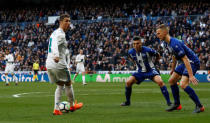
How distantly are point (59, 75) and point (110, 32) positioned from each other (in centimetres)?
3390

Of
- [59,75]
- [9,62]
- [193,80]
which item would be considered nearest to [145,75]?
[193,80]

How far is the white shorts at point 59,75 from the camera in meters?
10.3

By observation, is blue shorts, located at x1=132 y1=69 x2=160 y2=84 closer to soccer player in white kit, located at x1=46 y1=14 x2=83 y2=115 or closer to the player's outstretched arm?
the player's outstretched arm

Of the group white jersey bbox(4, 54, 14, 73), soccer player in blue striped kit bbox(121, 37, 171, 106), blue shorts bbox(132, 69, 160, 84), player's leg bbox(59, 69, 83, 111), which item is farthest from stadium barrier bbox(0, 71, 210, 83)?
player's leg bbox(59, 69, 83, 111)

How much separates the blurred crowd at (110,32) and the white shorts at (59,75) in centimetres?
2362

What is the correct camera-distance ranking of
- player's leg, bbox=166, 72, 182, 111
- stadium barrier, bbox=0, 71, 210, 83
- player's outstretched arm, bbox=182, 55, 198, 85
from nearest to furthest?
player's outstretched arm, bbox=182, 55, 198, 85
player's leg, bbox=166, 72, 182, 111
stadium barrier, bbox=0, 71, 210, 83

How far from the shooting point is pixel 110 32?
144ft

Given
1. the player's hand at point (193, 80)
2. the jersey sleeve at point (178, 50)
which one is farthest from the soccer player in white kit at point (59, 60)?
the player's hand at point (193, 80)

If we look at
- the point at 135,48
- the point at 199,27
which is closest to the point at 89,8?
the point at 199,27

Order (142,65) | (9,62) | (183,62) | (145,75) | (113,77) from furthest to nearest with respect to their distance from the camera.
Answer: (113,77)
(9,62)
(142,65)
(145,75)
(183,62)

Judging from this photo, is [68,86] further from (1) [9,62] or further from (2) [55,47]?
(1) [9,62]

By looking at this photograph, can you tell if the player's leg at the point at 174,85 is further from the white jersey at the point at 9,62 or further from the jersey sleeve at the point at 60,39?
the white jersey at the point at 9,62

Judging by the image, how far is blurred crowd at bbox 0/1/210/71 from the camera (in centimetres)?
3800

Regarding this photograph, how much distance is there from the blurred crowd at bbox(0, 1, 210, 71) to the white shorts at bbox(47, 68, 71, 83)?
2362 centimetres
